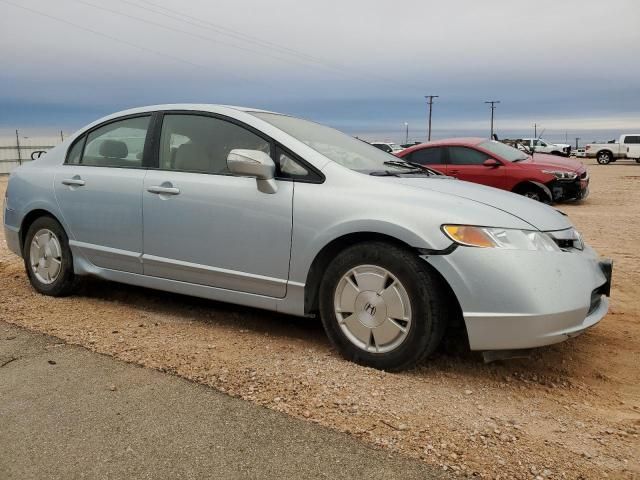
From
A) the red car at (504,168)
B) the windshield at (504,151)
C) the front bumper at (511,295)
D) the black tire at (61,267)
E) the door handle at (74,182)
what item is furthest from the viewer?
the windshield at (504,151)

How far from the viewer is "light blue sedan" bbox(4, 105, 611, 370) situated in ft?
10.5

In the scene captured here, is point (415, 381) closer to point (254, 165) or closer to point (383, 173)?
point (383, 173)

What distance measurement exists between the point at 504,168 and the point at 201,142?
29.1ft

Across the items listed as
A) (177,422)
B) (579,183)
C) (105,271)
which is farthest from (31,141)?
(177,422)

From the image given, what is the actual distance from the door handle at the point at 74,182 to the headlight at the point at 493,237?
305 cm

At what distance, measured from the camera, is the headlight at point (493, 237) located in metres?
3.20

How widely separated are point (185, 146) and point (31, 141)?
36420 millimetres

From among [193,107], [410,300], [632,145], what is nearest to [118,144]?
[193,107]

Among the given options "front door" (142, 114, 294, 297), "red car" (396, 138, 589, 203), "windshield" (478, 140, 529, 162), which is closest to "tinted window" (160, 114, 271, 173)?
"front door" (142, 114, 294, 297)

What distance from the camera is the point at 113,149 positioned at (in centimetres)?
482

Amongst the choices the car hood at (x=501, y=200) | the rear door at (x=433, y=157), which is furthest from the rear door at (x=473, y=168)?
the car hood at (x=501, y=200)

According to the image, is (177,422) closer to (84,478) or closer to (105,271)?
(84,478)

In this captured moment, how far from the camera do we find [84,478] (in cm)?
240

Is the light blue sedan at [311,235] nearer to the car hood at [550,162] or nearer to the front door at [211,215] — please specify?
the front door at [211,215]
